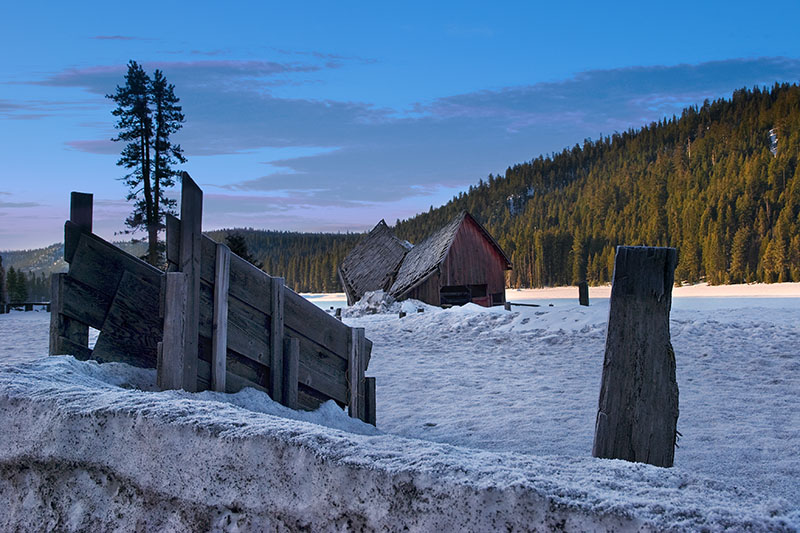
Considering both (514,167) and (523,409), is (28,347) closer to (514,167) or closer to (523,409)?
(523,409)

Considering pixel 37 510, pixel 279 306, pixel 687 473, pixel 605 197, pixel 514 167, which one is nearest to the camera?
pixel 687 473

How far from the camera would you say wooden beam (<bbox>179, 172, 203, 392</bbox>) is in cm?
446

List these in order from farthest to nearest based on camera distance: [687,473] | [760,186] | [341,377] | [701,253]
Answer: [760,186]
[701,253]
[341,377]
[687,473]

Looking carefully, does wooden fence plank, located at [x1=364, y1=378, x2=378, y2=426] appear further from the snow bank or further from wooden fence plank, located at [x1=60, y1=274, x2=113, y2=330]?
the snow bank

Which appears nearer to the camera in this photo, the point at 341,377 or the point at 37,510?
the point at 37,510

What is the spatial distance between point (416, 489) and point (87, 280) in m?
4.44

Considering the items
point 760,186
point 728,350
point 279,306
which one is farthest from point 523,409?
point 760,186

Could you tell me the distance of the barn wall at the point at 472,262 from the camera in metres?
26.4

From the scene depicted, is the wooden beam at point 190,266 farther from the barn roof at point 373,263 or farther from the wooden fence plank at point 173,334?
the barn roof at point 373,263

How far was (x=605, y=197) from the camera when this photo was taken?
98375 millimetres

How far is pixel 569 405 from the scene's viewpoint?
25.5 feet

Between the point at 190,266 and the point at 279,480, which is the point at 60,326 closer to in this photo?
the point at 190,266

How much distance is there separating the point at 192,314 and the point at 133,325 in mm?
1059

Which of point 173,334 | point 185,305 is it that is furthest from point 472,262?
point 173,334
